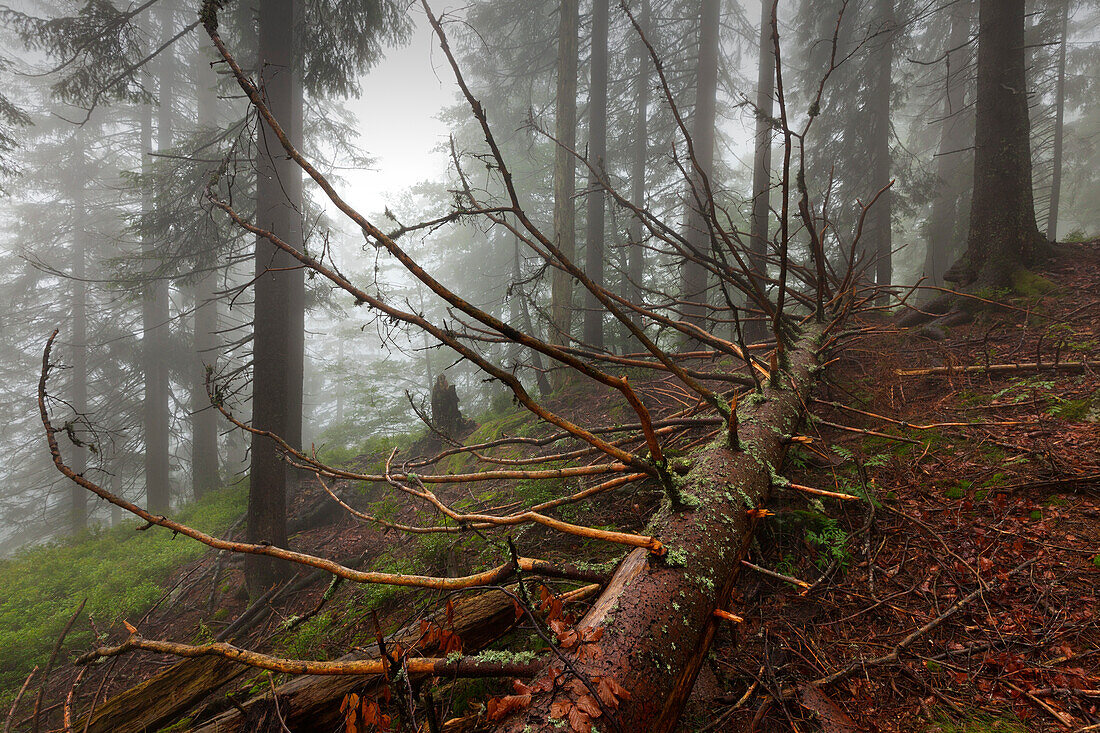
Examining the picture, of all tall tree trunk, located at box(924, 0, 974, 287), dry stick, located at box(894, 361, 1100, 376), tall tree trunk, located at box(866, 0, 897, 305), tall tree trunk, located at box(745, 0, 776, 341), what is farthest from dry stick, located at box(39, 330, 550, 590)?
tall tree trunk, located at box(924, 0, 974, 287)

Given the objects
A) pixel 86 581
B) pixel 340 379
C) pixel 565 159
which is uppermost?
pixel 565 159

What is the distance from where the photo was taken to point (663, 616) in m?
1.32

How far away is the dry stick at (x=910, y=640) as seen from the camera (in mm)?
1720

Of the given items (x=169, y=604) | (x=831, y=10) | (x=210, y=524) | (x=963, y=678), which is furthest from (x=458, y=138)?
(x=963, y=678)

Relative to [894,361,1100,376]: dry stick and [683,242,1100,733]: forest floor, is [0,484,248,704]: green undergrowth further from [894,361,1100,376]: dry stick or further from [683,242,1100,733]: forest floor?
[894,361,1100,376]: dry stick

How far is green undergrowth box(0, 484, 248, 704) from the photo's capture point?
5336 millimetres

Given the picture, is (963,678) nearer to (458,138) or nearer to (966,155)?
(966,155)

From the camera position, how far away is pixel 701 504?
5.66ft

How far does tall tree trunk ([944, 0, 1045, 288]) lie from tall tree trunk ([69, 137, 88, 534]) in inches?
821

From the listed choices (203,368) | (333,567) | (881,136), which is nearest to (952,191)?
(881,136)

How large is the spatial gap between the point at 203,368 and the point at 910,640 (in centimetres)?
1452

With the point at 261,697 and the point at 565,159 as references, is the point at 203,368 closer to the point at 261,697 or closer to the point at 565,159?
the point at 565,159

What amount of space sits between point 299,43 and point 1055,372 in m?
10.3

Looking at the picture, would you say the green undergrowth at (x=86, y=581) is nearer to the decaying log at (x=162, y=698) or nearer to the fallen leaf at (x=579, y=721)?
the decaying log at (x=162, y=698)
